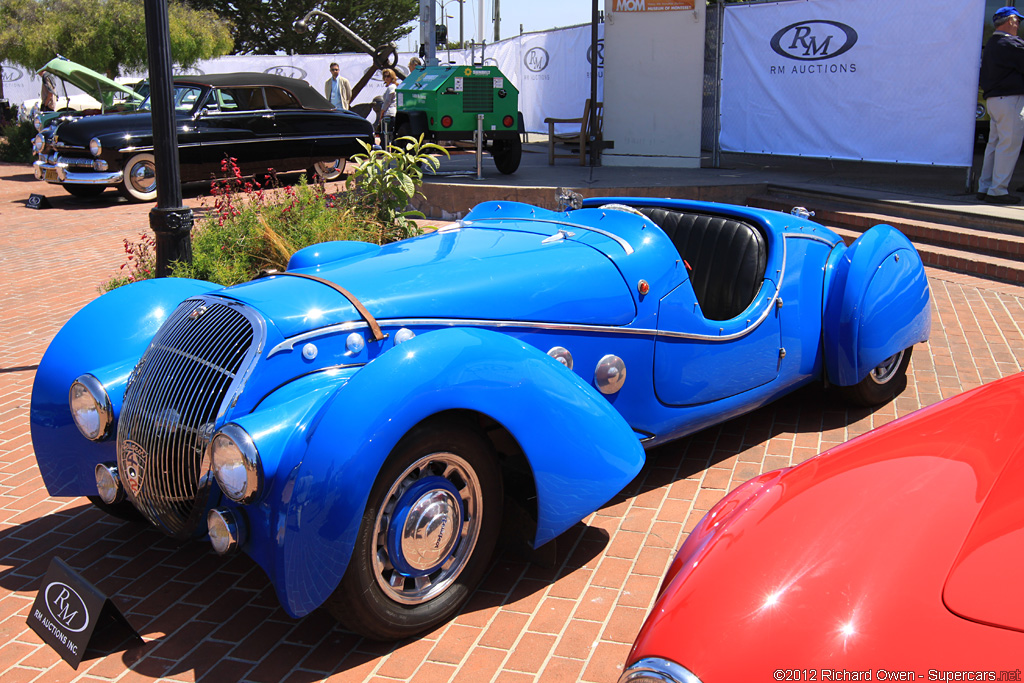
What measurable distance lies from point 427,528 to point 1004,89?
806 cm

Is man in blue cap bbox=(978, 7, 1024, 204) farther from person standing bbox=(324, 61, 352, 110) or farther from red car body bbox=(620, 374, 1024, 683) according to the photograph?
person standing bbox=(324, 61, 352, 110)

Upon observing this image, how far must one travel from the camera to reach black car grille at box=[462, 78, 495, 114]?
449 inches

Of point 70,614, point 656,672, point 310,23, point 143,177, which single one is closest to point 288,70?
point 143,177

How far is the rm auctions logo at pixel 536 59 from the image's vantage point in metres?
20.1

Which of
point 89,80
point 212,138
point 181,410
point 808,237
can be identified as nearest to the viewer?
point 181,410

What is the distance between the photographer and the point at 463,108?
11.5 meters

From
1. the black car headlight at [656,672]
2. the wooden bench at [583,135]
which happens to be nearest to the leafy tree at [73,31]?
the wooden bench at [583,135]

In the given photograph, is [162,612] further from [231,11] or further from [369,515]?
[231,11]

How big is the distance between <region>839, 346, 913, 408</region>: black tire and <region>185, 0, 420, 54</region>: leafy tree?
38.0m

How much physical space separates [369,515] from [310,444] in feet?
0.92

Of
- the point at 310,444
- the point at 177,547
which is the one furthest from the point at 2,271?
the point at 310,444

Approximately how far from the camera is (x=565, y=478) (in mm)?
2779

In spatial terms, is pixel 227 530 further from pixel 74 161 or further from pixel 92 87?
pixel 92 87

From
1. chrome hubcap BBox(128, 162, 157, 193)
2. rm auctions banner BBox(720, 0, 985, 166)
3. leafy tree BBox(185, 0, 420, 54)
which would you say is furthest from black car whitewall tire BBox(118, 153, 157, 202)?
leafy tree BBox(185, 0, 420, 54)
